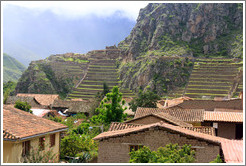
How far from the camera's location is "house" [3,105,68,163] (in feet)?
36.2

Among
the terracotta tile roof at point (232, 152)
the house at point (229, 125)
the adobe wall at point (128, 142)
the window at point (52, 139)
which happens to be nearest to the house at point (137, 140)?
the adobe wall at point (128, 142)

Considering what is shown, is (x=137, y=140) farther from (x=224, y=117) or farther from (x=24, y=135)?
(x=224, y=117)

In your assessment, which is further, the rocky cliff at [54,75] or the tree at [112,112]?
the rocky cliff at [54,75]

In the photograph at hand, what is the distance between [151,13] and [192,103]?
8198cm

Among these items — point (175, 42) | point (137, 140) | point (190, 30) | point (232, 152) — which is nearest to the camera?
point (232, 152)

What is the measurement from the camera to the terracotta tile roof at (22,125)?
A: 11406mm

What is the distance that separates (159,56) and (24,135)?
7473 cm

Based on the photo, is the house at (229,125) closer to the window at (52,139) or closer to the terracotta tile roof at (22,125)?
the terracotta tile roof at (22,125)

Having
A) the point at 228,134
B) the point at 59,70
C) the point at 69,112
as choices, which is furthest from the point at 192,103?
the point at 59,70

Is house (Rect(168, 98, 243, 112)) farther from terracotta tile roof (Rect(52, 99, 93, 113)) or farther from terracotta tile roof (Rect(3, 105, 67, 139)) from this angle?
terracotta tile roof (Rect(52, 99, 93, 113))

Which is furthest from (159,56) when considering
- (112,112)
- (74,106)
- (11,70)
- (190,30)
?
(11,70)

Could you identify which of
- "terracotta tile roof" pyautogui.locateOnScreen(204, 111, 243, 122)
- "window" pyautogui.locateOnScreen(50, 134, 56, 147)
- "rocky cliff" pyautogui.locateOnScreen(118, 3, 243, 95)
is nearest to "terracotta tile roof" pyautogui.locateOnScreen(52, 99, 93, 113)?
"rocky cliff" pyautogui.locateOnScreen(118, 3, 243, 95)

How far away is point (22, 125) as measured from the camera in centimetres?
1278

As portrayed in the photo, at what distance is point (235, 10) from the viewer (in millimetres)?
104188
